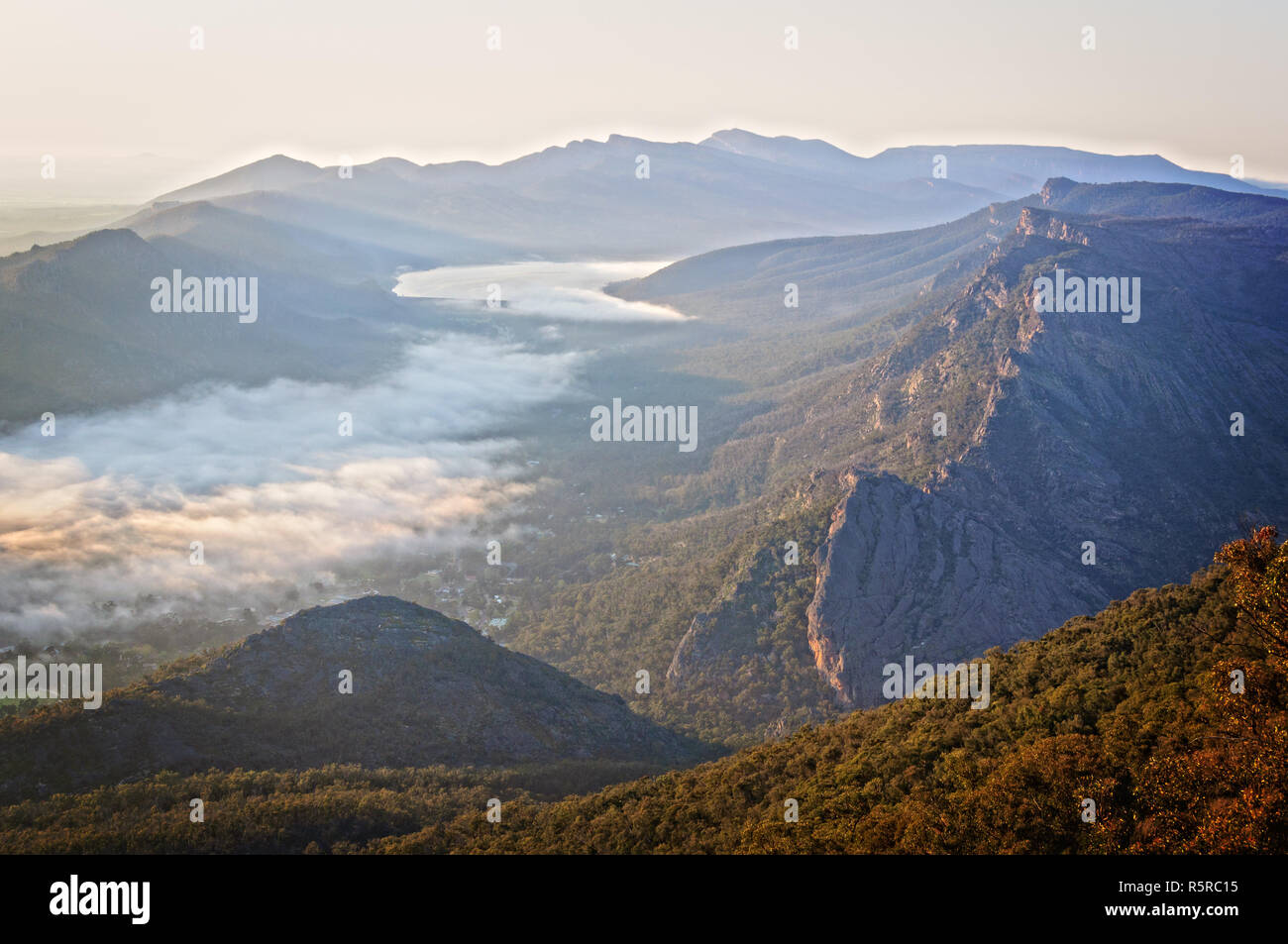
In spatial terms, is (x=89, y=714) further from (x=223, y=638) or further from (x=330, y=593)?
(x=330, y=593)

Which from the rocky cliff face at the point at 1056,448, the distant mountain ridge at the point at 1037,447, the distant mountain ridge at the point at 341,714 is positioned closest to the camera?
the distant mountain ridge at the point at 341,714

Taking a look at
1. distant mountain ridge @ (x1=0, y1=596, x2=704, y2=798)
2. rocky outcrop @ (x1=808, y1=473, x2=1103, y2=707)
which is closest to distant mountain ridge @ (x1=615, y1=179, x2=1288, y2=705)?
rocky outcrop @ (x1=808, y1=473, x2=1103, y2=707)

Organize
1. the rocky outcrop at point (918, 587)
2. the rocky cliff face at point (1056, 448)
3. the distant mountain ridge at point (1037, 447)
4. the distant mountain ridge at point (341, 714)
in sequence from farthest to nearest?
the distant mountain ridge at point (1037, 447) → the rocky cliff face at point (1056, 448) → the rocky outcrop at point (918, 587) → the distant mountain ridge at point (341, 714)

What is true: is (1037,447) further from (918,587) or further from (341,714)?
(341,714)

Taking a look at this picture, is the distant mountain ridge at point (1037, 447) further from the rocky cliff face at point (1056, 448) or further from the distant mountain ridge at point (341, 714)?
the distant mountain ridge at point (341, 714)

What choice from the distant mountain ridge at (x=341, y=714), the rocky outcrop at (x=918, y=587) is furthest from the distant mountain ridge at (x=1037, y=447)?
the distant mountain ridge at (x=341, y=714)

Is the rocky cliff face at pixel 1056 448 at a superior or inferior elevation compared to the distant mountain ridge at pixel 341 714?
superior

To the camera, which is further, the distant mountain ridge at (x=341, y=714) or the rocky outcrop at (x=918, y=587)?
the rocky outcrop at (x=918, y=587)
